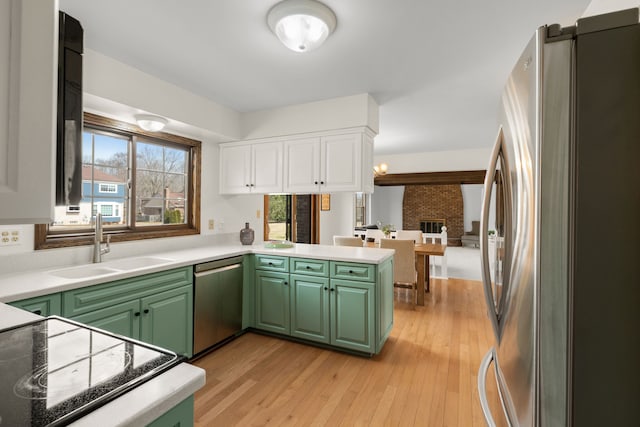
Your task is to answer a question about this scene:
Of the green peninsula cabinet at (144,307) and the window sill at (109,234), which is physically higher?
the window sill at (109,234)

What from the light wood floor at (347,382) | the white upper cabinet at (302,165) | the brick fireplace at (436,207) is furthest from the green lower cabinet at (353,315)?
the brick fireplace at (436,207)

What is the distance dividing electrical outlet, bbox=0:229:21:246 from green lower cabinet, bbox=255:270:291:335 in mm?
1757

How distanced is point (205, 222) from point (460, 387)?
2847 mm

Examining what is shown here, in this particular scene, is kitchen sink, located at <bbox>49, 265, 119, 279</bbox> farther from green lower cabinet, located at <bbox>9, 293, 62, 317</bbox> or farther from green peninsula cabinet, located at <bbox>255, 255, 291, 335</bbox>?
green peninsula cabinet, located at <bbox>255, 255, 291, 335</bbox>

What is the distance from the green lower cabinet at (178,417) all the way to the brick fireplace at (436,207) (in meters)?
11.2

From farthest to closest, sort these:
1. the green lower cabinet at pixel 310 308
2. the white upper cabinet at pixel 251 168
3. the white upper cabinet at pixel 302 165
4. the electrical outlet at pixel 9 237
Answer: the white upper cabinet at pixel 251 168
the white upper cabinet at pixel 302 165
the green lower cabinet at pixel 310 308
the electrical outlet at pixel 9 237

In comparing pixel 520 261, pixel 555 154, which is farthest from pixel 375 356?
pixel 555 154

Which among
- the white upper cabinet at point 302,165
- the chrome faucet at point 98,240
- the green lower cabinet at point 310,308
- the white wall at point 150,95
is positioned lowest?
the green lower cabinet at point 310,308

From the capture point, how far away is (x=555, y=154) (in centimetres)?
70

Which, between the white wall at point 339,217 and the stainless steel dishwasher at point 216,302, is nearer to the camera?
the stainless steel dishwasher at point 216,302

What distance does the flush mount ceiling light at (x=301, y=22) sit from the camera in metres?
1.70

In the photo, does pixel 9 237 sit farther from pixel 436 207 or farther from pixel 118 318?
pixel 436 207

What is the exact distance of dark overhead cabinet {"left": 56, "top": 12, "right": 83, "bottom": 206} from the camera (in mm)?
737

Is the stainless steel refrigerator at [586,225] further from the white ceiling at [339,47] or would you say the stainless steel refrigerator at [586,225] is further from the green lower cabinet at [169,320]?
the green lower cabinet at [169,320]
